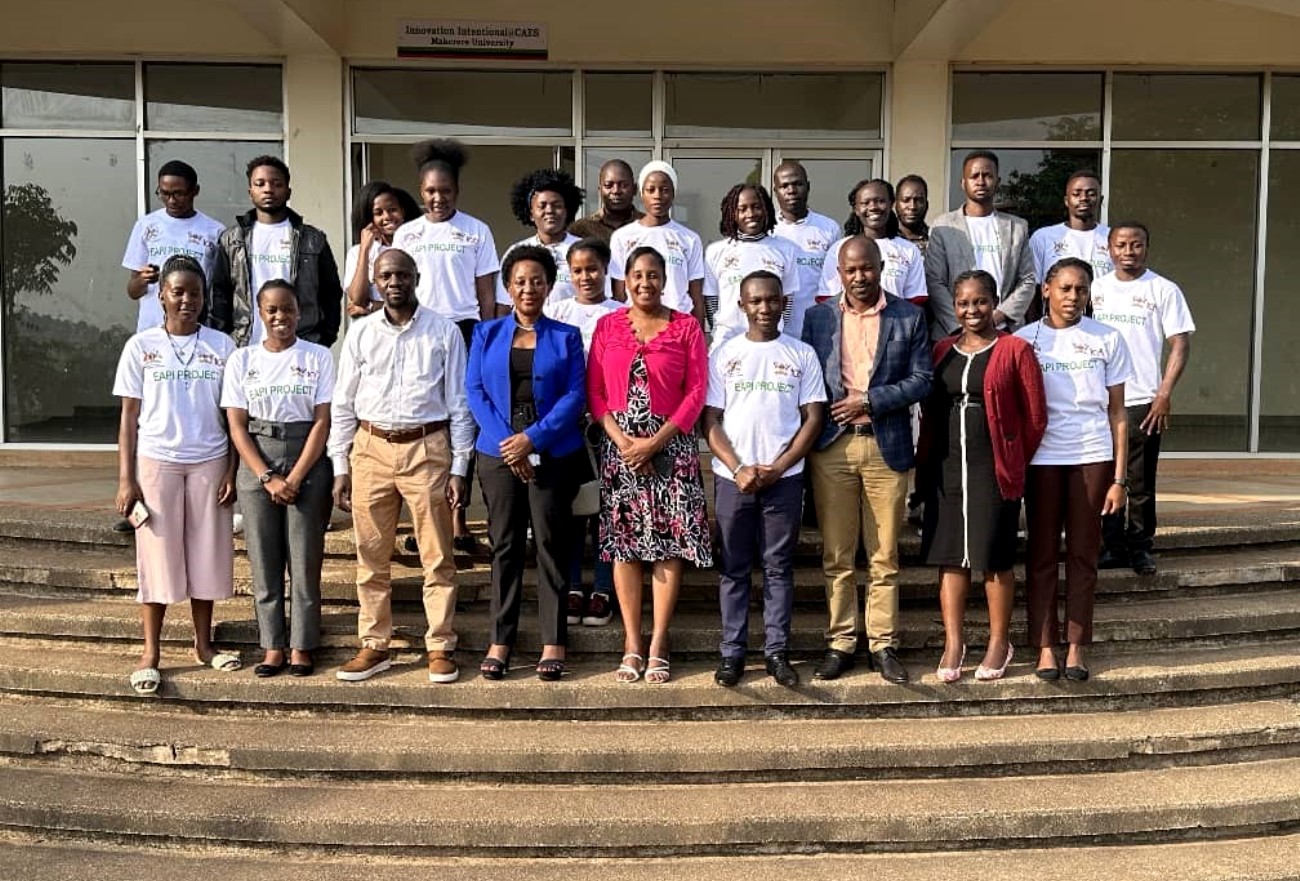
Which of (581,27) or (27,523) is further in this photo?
(581,27)

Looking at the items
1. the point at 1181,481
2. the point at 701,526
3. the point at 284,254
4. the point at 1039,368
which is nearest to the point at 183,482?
the point at 284,254

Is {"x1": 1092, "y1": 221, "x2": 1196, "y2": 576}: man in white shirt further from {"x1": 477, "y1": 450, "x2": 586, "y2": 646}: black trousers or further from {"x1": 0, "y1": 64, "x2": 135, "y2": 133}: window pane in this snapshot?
{"x1": 0, "y1": 64, "x2": 135, "y2": 133}: window pane

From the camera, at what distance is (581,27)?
8.55 meters

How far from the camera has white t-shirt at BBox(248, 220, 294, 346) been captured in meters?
5.20

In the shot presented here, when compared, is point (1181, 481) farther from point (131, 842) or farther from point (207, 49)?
point (207, 49)

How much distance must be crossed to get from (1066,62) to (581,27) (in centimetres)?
399

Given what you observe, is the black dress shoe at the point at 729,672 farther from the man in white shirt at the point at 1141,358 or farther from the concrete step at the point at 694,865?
the man in white shirt at the point at 1141,358

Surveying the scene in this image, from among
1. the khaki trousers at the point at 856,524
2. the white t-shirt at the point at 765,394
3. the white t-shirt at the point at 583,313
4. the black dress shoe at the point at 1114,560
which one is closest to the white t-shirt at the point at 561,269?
the white t-shirt at the point at 583,313

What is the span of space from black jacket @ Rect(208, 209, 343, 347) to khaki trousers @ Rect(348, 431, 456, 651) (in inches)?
40.6

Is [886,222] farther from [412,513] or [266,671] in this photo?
[266,671]

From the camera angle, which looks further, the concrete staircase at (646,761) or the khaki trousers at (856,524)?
the khaki trousers at (856,524)

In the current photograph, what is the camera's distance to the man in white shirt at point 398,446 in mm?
4449

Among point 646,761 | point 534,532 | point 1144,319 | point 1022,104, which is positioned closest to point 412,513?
point 534,532

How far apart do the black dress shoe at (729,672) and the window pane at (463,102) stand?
18.6ft
